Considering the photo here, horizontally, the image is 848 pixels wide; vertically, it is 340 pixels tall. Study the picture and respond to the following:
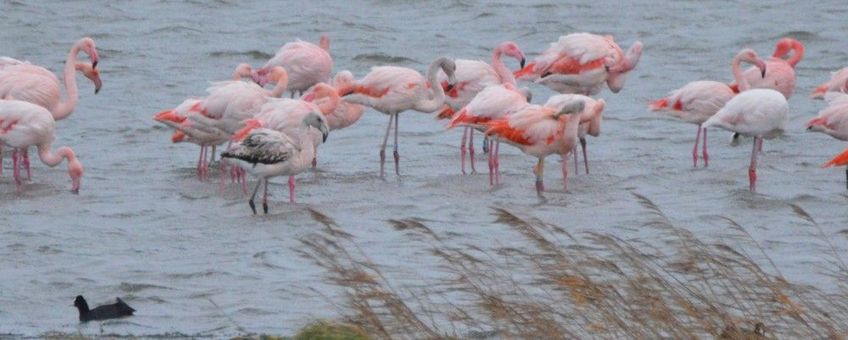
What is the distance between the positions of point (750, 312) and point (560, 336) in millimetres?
1188

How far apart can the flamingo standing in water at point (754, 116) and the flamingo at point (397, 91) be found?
2174 mm

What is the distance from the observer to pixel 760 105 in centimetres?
1213

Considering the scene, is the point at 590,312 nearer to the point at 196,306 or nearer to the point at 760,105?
the point at 196,306

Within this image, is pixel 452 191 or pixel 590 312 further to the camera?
pixel 452 191

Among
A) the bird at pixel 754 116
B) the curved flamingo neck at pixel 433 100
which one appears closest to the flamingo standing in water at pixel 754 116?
the bird at pixel 754 116

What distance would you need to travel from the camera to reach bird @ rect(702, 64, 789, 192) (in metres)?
12.1

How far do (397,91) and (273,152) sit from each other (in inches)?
90.1

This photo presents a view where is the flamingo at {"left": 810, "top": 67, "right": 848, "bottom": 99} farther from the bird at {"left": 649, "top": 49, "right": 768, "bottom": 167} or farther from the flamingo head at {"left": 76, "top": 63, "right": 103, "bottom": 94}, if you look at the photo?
the flamingo head at {"left": 76, "top": 63, "right": 103, "bottom": 94}

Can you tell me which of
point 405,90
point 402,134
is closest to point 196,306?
point 405,90

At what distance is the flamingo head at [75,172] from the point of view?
39.5 ft

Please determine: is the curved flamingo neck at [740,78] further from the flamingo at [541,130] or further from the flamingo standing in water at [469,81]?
the flamingo at [541,130]

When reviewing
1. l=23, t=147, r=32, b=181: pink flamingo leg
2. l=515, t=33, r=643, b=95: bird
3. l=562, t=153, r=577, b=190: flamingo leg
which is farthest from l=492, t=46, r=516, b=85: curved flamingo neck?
l=23, t=147, r=32, b=181: pink flamingo leg

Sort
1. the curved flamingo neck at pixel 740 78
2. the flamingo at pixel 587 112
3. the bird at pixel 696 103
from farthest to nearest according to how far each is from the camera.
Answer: the curved flamingo neck at pixel 740 78
the bird at pixel 696 103
the flamingo at pixel 587 112

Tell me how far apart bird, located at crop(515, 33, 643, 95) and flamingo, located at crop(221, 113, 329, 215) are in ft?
11.6
